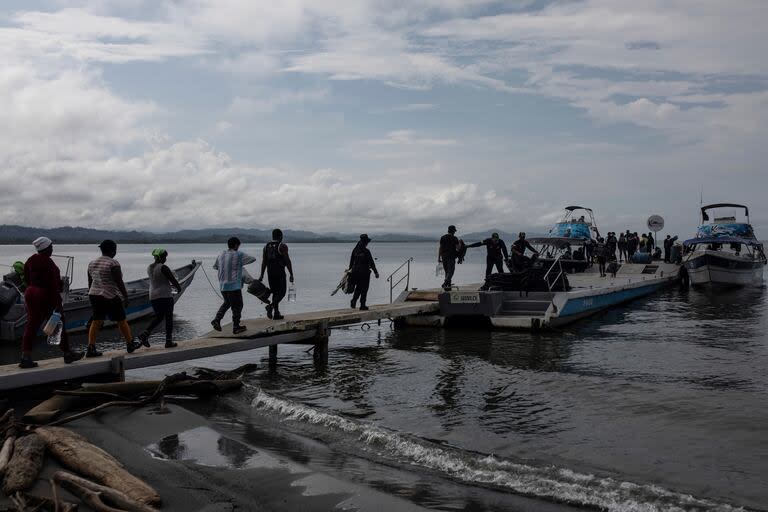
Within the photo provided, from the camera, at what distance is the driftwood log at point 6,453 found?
596 centimetres

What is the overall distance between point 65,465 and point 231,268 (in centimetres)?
583

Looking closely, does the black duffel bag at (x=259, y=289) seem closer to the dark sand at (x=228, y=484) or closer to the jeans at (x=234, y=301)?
the jeans at (x=234, y=301)

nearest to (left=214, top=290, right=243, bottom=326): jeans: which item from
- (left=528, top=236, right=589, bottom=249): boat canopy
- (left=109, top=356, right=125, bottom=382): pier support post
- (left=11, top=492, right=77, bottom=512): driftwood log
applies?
(left=109, top=356, right=125, bottom=382): pier support post

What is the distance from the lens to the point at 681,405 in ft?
33.6

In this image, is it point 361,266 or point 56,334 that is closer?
point 56,334

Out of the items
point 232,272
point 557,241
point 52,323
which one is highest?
point 557,241

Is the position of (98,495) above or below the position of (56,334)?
below

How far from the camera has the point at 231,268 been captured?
11.9 meters

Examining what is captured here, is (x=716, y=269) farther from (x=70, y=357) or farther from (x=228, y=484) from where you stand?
(x=228, y=484)

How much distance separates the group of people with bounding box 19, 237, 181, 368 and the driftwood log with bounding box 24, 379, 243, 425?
0.82 meters

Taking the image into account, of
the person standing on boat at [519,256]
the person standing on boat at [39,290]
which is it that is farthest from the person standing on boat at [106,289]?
the person standing on boat at [519,256]

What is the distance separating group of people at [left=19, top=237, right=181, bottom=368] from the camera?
8.73 metres

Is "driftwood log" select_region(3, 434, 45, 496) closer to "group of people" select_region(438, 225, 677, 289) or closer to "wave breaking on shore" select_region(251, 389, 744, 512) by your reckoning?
"wave breaking on shore" select_region(251, 389, 744, 512)

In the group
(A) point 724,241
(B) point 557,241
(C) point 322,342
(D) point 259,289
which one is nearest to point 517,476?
(D) point 259,289
